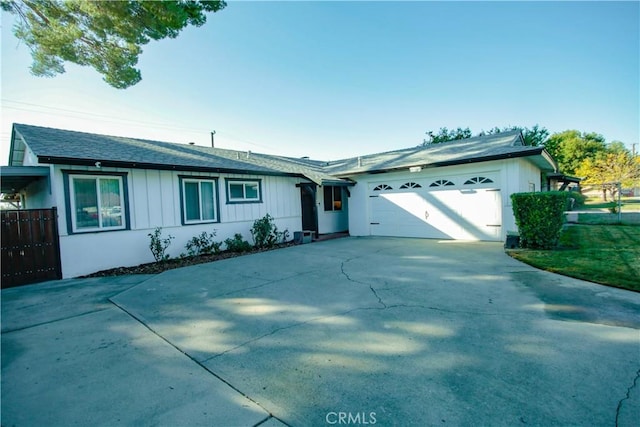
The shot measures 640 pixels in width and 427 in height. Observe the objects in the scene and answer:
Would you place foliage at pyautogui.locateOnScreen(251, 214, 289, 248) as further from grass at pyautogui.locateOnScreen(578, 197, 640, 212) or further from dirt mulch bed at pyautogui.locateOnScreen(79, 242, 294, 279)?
grass at pyautogui.locateOnScreen(578, 197, 640, 212)

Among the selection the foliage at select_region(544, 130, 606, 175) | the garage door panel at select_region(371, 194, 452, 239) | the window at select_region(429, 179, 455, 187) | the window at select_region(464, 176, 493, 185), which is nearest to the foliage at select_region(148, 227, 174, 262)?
the garage door panel at select_region(371, 194, 452, 239)

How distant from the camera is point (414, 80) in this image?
14.3 m

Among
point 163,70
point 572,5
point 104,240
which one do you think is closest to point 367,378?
point 104,240

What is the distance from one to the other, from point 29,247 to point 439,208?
12.4m

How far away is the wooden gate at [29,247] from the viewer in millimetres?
6379

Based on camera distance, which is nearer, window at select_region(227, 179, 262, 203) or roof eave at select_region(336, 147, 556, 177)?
roof eave at select_region(336, 147, 556, 177)

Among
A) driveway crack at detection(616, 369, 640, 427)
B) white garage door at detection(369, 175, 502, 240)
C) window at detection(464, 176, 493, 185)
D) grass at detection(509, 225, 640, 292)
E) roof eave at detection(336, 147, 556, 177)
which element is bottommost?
driveway crack at detection(616, 369, 640, 427)

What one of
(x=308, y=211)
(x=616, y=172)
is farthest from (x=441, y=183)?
(x=616, y=172)

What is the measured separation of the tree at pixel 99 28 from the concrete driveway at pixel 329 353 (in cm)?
540

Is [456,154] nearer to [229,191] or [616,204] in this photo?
[229,191]

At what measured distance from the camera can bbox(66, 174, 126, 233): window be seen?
7.21 metres

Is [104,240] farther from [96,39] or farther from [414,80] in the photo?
[414,80]

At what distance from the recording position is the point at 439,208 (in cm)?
1104

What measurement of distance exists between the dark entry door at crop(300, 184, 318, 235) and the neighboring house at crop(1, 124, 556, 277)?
1.9 inches
